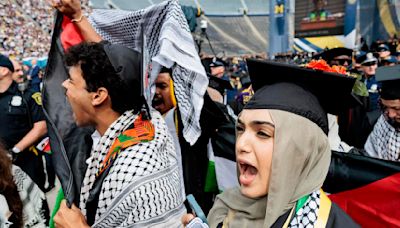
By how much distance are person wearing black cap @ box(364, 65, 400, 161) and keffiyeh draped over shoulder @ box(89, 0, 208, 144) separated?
1.36 metres

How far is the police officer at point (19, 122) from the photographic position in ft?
12.9

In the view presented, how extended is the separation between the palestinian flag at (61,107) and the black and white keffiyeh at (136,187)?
33 cm

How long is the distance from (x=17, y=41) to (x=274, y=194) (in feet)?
75.0

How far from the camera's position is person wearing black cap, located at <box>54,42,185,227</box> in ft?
5.09

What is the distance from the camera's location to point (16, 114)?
399 cm

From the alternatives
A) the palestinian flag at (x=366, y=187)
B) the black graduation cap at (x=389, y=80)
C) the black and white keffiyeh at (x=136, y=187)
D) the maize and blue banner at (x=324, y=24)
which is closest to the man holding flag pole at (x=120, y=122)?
the black and white keffiyeh at (x=136, y=187)

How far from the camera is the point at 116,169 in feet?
5.13

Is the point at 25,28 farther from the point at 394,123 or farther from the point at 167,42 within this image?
the point at 167,42

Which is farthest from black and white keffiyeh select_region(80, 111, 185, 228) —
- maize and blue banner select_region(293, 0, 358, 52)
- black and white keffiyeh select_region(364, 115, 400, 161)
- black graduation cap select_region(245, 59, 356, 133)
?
maize and blue banner select_region(293, 0, 358, 52)

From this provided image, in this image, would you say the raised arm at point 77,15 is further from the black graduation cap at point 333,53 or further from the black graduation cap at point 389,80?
the black graduation cap at point 333,53

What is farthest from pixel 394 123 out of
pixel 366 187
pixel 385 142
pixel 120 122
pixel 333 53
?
pixel 333 53

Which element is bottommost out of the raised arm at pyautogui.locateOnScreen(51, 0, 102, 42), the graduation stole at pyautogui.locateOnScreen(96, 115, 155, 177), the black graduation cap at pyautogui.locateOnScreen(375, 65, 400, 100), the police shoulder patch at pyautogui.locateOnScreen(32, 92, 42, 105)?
the police shoulder patch at pyautogui.locateOnScreen(32, 92, 42, 105)

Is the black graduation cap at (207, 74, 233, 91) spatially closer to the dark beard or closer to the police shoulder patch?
the dark beard

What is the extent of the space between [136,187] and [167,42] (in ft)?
2.10
